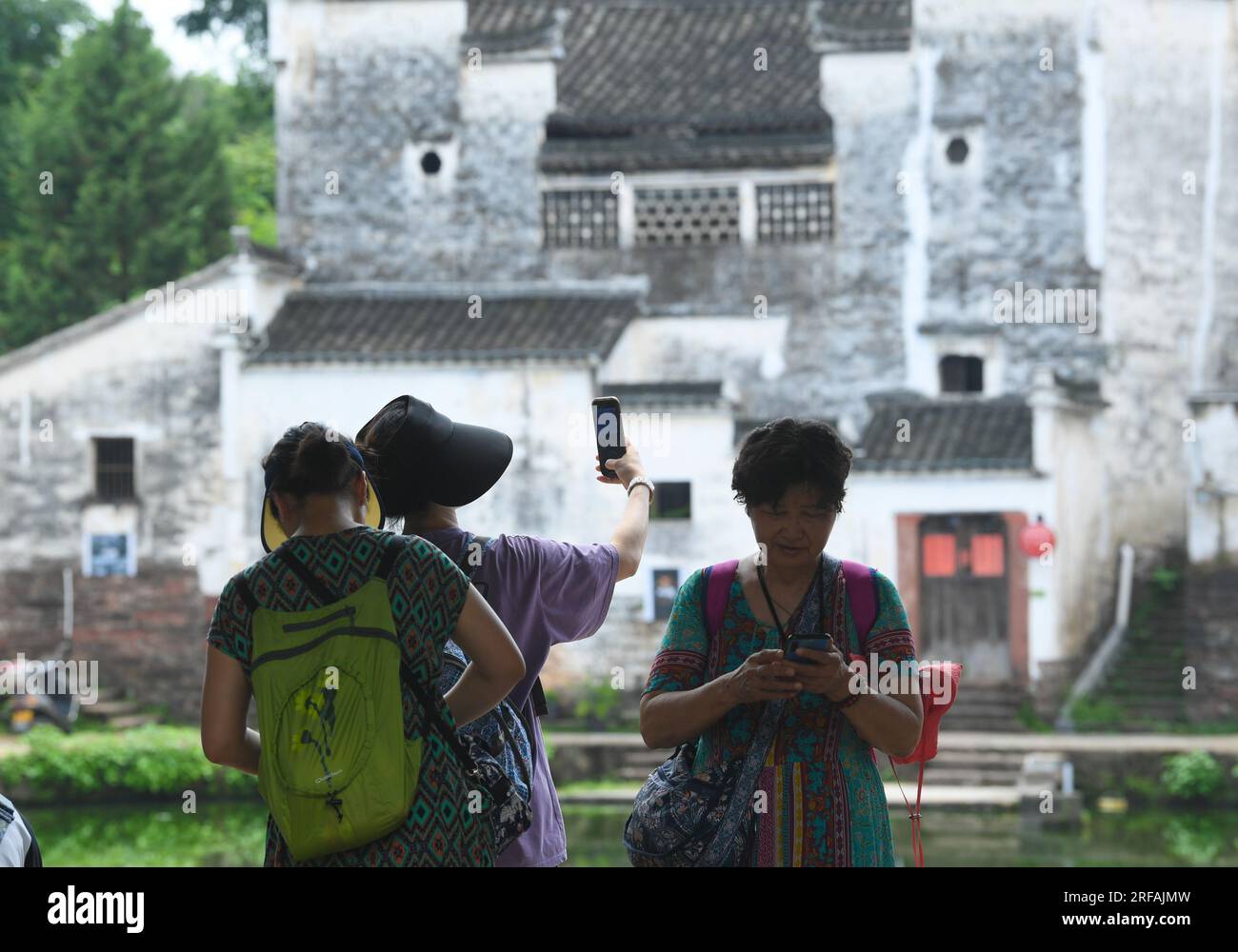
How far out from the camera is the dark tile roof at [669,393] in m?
17.9

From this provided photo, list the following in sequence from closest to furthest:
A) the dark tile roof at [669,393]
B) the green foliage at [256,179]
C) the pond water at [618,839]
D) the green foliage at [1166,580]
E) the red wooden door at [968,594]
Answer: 1. the pond water at [618,839]
2. the red wooden door at [968,594]
3. the dark tile roof at [669,393]
4. the green foliage at [1166,580]
5. the green foliage at [256,179]

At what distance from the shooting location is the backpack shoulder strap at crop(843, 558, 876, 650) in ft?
11.5

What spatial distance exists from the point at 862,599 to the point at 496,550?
0.81 metres

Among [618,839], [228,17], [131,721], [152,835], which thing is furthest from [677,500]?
[228,17]

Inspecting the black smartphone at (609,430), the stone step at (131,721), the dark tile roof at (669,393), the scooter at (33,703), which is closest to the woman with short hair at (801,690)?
the black smartphone at (609,430)

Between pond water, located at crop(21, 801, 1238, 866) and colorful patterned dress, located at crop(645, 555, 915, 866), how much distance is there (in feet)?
32.4

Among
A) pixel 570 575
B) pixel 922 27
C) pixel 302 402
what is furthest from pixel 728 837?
pixel 922 27

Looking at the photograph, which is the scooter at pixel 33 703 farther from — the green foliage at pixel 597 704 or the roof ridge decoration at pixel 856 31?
the roof ridge decoration at pixel 856 31

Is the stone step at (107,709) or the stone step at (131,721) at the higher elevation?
the stone step at (107,709)

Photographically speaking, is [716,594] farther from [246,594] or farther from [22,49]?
[22,49]

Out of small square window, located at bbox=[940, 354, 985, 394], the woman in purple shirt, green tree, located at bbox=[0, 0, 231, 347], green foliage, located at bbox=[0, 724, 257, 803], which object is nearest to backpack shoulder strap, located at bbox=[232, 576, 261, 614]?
the woman in purple shirt

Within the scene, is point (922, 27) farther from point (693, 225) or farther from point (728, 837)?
point (728, 837)

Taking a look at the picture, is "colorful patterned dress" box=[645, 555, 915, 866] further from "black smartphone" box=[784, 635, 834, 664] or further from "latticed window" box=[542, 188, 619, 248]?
"latticed window" box=[542, 188, 619, 248]

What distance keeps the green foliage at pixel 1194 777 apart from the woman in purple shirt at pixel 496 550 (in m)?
12.2
